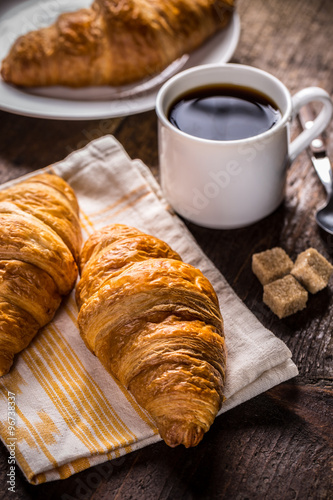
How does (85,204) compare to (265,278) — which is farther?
(85,204)

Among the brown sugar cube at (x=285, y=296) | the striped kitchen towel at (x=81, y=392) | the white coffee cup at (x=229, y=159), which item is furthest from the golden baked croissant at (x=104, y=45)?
the brown sugar cube at (x=285, y=296)

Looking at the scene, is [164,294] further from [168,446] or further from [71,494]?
[71,494]

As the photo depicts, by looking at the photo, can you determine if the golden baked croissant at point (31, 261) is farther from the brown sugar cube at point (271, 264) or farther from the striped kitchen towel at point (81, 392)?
the brown sugar cube at point (271, 264)

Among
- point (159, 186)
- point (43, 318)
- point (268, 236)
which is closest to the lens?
point (43, 318)

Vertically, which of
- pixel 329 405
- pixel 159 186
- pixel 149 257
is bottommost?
pixel 329 405

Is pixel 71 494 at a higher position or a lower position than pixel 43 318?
Result: lower

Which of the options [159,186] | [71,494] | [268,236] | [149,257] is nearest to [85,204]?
[159,186]

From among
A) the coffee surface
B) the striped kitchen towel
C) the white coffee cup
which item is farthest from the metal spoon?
the striped kitchen towel
